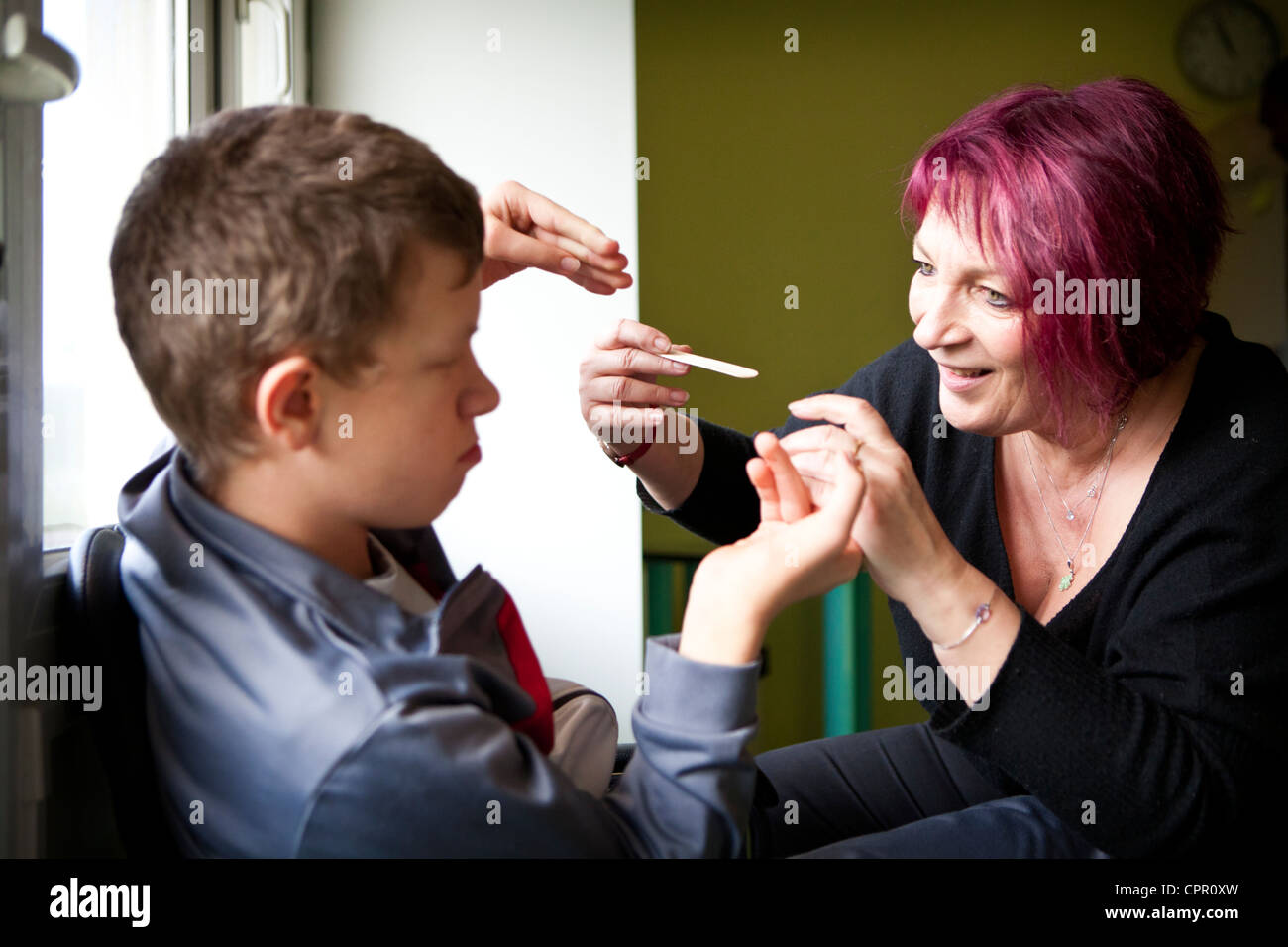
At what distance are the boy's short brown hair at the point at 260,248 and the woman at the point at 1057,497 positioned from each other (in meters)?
0.29

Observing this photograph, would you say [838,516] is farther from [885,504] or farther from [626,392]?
[626,392]

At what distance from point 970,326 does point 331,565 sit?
0.65 meters

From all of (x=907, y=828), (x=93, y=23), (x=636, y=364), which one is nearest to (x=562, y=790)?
(x=907, y=828)

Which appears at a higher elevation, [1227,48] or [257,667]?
[1227,48]

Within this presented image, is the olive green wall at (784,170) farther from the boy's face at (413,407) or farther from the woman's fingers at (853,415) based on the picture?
the boy's face at (413,407)

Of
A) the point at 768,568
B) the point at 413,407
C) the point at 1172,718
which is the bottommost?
the point at 1172,718

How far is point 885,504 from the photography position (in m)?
0.75

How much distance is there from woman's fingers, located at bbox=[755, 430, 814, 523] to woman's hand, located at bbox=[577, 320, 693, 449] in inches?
13.2

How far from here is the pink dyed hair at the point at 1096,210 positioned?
884 millimetres

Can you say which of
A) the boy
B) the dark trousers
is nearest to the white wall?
the dark trousers

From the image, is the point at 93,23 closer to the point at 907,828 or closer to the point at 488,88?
the point at 488,88

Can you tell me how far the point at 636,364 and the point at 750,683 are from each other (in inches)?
19.8

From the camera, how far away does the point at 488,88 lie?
1.97m

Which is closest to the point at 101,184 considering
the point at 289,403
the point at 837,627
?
the point at 289,403
